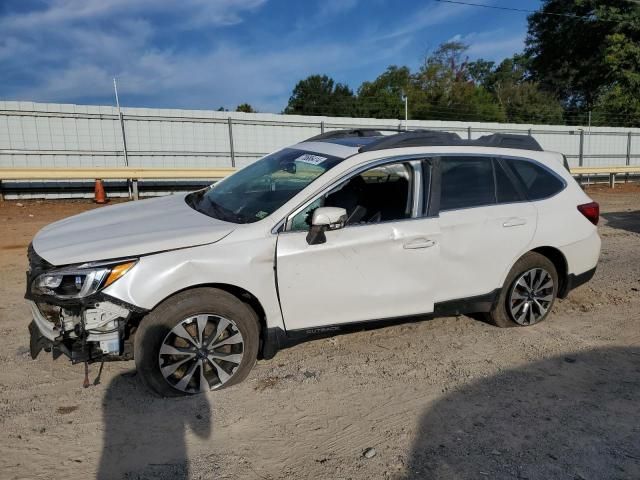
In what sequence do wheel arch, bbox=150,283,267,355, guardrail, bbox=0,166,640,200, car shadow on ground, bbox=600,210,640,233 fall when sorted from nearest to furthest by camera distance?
1. wheel arch, bbox=150,283,267,355
2. car shadow on ground, bbox=600,210,640,233
3. guardrail, bbox=0,166,640,200

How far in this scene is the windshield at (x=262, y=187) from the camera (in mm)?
3793

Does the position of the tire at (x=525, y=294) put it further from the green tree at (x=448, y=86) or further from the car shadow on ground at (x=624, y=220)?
the green tree at (x=448, y=86)

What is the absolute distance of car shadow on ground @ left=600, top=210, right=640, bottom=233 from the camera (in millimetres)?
10354

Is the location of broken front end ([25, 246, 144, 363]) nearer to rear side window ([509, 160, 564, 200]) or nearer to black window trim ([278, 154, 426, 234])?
black window trim ([278, 154, 426, 234])

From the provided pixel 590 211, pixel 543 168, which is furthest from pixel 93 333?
pixel 590 211

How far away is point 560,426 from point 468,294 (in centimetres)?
137

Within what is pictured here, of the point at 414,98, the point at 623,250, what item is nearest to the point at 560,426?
the point at 623,250

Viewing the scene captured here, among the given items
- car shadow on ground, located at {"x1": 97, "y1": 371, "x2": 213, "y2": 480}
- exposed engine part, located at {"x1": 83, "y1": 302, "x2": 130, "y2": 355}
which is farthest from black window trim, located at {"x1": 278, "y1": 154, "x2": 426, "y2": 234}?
car shadow on ground, located at {"x1": 97, "y1": 371, "x2": 213, "y2": 480}

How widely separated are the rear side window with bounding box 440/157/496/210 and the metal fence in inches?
460

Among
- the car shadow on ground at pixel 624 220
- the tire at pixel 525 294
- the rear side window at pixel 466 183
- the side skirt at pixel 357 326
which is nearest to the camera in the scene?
the side skirt at pixel 357 326

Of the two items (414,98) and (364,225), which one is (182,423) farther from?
(414,98)

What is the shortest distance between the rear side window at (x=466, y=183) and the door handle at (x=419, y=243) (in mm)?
332

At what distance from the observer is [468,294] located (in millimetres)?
4316

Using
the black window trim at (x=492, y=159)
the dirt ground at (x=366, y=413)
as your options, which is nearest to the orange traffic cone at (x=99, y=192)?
the dirt ground at (x=366, y=413)
